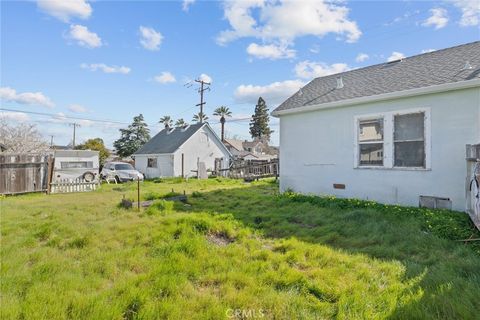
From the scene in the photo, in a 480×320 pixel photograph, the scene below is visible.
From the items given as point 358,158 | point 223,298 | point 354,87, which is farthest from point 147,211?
point 354,87

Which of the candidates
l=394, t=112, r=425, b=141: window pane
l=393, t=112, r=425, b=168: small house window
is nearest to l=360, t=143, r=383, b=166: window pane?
l=393, t=112, r=425, b=168: small house window

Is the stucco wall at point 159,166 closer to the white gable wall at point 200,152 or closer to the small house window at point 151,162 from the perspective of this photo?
the small house window at point 151,162

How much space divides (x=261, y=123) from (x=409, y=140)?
54.7 meters

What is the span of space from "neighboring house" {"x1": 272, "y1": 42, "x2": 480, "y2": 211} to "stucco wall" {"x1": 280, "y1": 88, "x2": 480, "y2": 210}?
0.06 feet

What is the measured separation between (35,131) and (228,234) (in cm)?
2488

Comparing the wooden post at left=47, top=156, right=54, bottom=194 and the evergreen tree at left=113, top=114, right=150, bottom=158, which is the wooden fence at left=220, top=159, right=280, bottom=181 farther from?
the evergreen tree at left=113, top=114, right=150, bottom=158

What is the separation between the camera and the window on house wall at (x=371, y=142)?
24.2ft

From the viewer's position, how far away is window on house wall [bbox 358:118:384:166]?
737 centimetres

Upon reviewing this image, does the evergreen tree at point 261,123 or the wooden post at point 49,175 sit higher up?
the evergreen tree at point 261,123

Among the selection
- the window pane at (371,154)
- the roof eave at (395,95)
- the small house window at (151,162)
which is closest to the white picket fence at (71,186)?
the small house window at (151,162)

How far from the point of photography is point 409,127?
6.87 m

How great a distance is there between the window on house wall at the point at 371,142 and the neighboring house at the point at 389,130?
0.08 feet

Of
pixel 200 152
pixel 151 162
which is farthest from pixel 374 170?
pixel 151 162

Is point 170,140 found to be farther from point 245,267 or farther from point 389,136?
point 245,267
